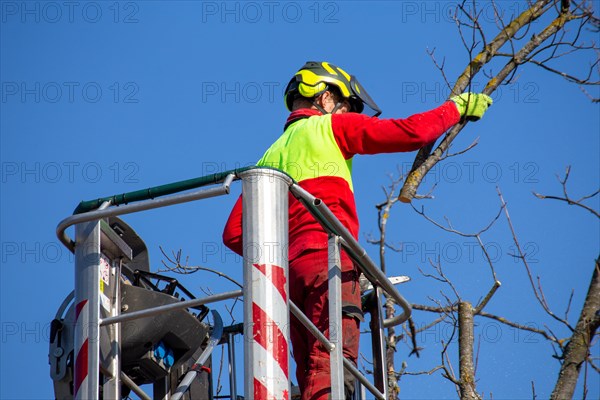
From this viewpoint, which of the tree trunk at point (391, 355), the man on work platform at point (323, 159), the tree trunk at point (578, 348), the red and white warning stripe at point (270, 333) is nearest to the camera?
the red and white warning stripe at point (270, 333)

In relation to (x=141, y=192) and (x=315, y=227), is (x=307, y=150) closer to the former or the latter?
(x=315, y=227)

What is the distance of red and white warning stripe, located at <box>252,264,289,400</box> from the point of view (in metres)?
4.77

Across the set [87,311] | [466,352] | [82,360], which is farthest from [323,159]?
[82,360]

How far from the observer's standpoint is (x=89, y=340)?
4.89 m

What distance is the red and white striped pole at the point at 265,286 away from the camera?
479 cm

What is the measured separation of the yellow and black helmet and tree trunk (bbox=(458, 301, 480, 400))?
140 cm

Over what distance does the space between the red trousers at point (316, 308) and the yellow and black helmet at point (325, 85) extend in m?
1.39

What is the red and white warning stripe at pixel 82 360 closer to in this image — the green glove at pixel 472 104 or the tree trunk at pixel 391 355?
the green glove at pixel 472 104

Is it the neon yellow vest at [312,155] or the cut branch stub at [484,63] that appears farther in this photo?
the cut branch stub at [484,63]

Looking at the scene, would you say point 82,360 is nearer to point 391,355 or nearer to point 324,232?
point 324,232

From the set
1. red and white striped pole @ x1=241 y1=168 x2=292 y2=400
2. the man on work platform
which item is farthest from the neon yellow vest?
red and white striped pole @ x1=241 y1=168 x2=292 y2=400

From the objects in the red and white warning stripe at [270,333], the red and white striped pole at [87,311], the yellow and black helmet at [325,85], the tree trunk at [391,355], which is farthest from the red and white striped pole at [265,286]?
the tree trunk at [391,355]

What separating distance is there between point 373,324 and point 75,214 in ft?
6.44

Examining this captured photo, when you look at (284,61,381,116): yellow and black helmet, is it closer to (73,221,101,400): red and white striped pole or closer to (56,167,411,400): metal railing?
(56,167,411,400): metal railing
